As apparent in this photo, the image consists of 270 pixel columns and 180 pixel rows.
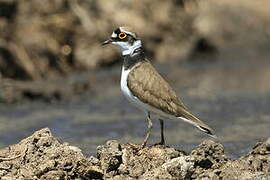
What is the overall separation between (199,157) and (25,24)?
12380 mm

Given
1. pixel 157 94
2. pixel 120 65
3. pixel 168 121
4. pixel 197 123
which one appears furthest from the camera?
pixel 120 65

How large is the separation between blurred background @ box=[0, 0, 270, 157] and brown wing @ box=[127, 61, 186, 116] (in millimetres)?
2617

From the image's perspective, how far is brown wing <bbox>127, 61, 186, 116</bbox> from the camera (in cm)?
988

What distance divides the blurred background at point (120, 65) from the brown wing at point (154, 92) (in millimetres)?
2617

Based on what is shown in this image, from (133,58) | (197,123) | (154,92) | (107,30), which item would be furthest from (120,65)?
(197,123)

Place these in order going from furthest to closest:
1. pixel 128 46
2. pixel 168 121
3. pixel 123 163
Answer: pixel 168 121, pixel 128 46, pixel 123 163

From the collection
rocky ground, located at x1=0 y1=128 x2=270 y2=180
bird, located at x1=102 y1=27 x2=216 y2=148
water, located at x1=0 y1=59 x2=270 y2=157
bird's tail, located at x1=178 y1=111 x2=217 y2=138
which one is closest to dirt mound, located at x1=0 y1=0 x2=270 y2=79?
water, located at x1=0 y1=59 x2=270 y2=157

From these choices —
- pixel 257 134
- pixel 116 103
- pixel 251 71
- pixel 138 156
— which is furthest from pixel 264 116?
pixel 138 156

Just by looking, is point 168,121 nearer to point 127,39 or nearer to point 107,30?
point 127,39

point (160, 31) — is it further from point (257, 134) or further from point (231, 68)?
point (257, 134)

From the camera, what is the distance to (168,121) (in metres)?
15.6

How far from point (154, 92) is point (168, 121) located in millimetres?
5675

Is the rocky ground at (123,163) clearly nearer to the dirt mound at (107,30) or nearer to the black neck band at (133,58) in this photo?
the black neck band at (133,58)

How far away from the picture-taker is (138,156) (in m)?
9.14
